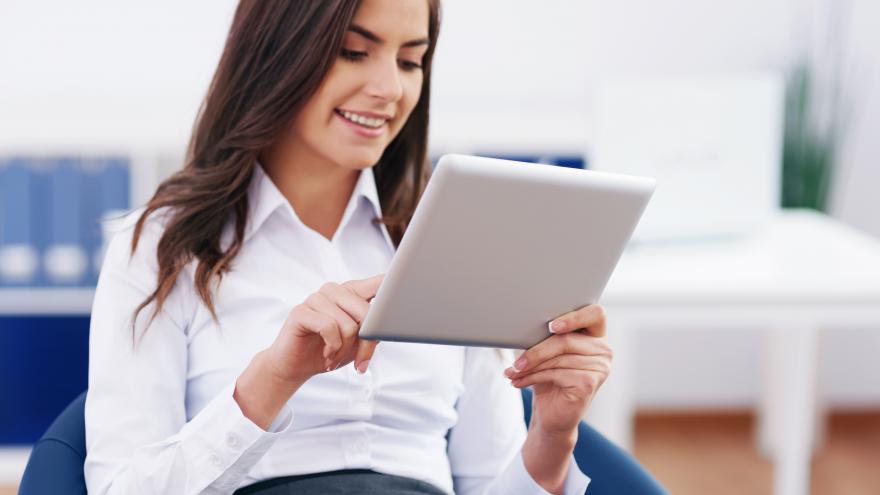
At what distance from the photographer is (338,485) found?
4.84ft

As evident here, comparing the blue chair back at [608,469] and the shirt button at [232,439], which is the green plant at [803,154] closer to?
the blue chair back at [608,469]

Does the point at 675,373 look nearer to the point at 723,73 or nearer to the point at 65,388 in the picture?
the point at 723,73

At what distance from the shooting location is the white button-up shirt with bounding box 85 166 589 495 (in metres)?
1.36

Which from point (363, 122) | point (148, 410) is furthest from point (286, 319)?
point (363, 122)

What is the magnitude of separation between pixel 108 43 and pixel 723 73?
1.95 meters

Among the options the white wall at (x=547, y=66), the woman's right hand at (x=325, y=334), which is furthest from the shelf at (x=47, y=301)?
the woman's right hand at (x=325, y=334)

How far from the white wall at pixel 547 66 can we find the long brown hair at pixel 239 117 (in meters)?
1.71

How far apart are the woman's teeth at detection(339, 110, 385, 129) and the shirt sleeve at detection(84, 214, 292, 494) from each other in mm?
296

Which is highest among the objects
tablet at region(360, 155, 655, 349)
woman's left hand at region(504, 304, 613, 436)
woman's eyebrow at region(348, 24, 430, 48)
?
woman's eyebrow at region(348, 24, 430, 48)

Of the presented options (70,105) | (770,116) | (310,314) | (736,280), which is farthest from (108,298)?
(70,105)

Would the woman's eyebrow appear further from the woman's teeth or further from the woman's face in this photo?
the woman's teeth

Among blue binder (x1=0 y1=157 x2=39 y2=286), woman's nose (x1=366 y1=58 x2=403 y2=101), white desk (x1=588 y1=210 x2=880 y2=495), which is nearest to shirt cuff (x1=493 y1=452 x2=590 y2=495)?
woman's nose (x1=366 y1=58 x2=403 y2=101)

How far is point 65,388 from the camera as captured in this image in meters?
3.19

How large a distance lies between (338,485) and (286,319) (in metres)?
0.26
